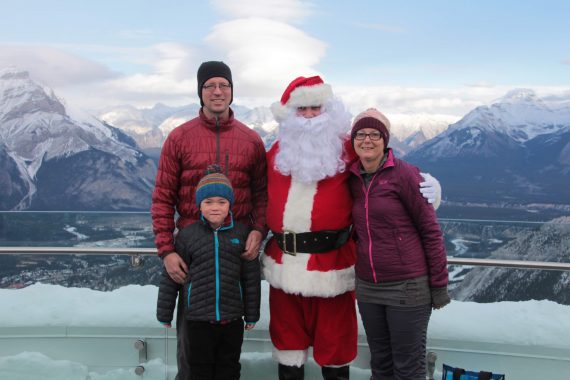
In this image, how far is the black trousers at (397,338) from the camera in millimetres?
1684

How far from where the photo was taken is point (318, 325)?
1996mm

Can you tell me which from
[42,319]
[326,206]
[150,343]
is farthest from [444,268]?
[42,319]

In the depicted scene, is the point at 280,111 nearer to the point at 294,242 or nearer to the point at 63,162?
the point at 294,242

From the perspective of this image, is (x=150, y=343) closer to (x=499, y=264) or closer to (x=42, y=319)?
(x=42, y=319)

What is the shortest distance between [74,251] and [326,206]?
1432 mm

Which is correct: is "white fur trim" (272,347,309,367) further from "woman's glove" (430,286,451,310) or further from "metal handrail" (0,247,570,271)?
"metal handrail" (0,247,570,271)

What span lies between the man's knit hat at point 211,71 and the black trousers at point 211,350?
2.92 ft

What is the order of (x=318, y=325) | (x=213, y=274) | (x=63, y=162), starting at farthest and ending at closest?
(x=63, y=162), (x=318, y=325), (x=213, y=274)

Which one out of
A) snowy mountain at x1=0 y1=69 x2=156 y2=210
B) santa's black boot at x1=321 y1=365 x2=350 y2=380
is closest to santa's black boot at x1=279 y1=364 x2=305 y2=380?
santa's black boot at x1=321 y1=365 x2=350 y2=380

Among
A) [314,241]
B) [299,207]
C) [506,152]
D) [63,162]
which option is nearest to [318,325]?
[314,241]

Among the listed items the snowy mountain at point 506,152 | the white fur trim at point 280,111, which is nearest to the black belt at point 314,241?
the white fur trim at point 280,111

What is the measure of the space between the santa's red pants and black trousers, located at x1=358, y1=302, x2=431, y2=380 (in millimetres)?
205

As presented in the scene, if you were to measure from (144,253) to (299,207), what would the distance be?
3.10 ft

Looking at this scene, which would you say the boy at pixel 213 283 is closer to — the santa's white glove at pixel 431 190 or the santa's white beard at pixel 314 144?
the santa's white beard at pixel 314 144
